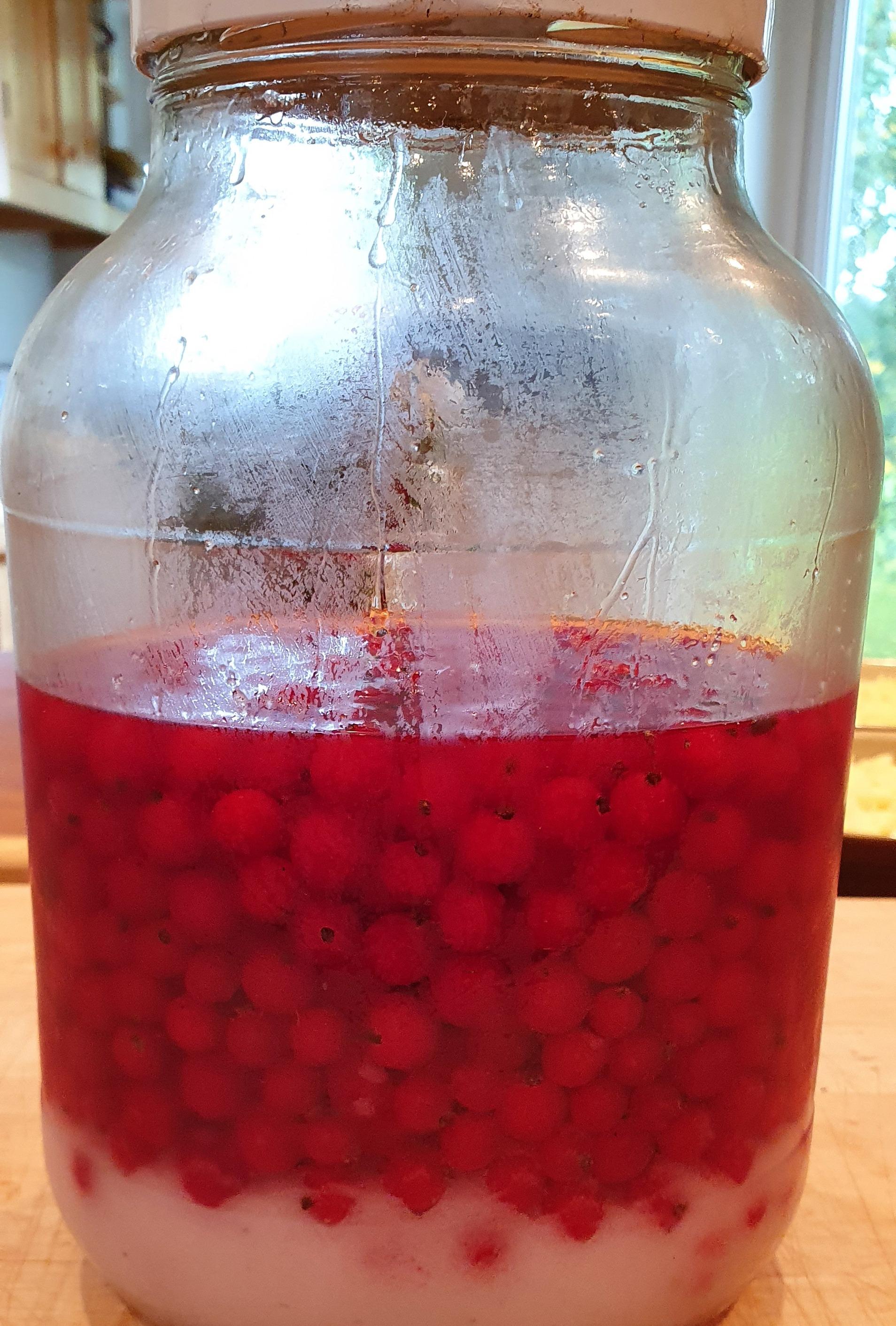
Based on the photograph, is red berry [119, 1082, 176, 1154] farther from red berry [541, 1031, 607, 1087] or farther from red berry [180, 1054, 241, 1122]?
red berry [541, 1031, 607, 1087]

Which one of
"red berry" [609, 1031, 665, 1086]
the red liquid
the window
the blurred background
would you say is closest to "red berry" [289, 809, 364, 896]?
the red liquid

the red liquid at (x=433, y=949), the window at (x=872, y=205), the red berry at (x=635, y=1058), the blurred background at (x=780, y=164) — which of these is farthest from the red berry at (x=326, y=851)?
the window at (x=872, y=205)

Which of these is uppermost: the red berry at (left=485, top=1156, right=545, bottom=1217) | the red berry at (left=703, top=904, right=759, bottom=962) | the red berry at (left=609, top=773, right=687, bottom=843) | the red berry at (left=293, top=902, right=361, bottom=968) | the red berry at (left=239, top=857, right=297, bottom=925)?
the red berry at (left=609, top=773, right=687, bottom=843)

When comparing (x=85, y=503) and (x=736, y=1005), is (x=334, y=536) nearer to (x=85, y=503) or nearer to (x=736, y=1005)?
(x=85, y=503)

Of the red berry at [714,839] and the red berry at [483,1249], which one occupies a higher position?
the red berry at [714,839]

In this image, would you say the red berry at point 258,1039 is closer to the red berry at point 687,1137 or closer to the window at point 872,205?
the red berry at point 687,1137

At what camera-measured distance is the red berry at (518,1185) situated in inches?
15.1

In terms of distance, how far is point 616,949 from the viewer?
1.25 feet

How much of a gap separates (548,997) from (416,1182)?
7 centimetres

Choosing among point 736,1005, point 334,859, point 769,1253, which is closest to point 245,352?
point 334,859

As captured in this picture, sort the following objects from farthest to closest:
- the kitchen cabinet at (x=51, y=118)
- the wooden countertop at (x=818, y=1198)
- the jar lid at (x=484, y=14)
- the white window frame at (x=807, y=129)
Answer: the kitchen cabinet at (x=51, y=118), the white window frame at (x=807, y=129), the wooden countertop at (x=818, y=1198), the jar lid at (x=484, y=14)

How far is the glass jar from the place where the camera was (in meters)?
0.37

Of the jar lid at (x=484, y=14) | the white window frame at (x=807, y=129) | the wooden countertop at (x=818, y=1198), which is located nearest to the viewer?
the jar lid at (x=484, y=14)

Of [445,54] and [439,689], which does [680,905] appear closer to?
[439,689]
